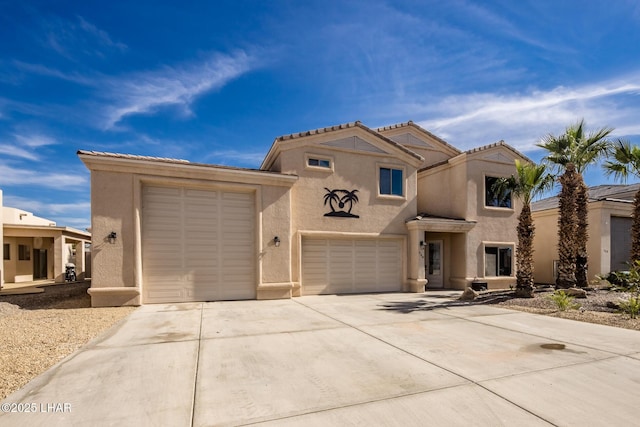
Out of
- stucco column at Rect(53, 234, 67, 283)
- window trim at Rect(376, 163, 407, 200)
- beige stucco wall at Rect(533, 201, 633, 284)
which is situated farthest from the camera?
stucco column at Rect(53, 234, 67, 283)

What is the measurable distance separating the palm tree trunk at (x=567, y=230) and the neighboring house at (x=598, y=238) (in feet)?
17.2

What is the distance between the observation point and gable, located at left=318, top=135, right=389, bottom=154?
14.1m

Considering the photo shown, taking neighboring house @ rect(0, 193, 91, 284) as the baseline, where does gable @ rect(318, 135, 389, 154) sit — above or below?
above

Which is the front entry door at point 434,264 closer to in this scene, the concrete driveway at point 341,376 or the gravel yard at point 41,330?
the concrete driveway at point 341,376

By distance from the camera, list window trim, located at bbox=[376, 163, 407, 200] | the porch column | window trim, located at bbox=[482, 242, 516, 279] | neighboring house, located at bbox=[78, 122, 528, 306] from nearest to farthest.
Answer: neighboring house, located at bbox=[78, 122, 528, 306] → the porch column → window trim, located at bbox=[376, 163, 407, 200] → window trim, located at bbox=[482, 242, 516, 279]

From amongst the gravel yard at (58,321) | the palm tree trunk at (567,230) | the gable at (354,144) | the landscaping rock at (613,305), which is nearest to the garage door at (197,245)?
the gravel yard at (58,321)

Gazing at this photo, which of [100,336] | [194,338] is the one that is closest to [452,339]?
[194,338]

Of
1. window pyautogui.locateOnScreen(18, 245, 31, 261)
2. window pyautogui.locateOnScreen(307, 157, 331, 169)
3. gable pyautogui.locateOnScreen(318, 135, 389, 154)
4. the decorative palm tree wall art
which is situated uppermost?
gable pyautogui.locateOnScreen(318, 135, 389, 154)

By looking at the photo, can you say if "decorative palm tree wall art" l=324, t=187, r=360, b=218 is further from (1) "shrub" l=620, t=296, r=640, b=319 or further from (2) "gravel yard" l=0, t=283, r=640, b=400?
(1) "shrub" l=620, t=296, r=640, b=319

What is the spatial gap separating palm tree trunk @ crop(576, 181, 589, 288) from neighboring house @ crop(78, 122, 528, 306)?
2.63m

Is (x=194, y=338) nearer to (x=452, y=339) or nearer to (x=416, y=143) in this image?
(x=452, y=339)

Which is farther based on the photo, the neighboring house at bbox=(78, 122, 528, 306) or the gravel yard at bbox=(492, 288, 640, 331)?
the neighboring house at bbox=(78, 122, 528, 306)

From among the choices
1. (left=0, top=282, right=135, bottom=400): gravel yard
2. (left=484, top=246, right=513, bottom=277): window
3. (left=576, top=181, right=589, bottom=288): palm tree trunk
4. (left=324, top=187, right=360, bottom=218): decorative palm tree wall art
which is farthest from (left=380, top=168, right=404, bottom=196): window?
(left=0, top=282, right=135, bottom=400): gravel yard

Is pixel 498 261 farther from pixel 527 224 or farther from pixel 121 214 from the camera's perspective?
pixel 121 214
